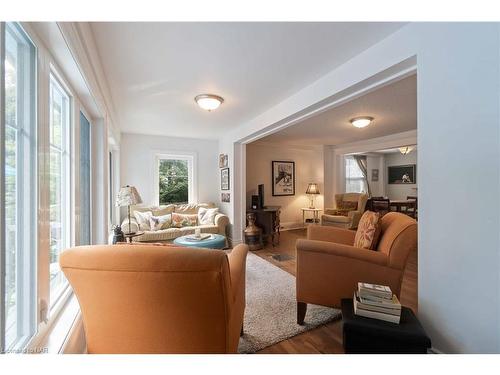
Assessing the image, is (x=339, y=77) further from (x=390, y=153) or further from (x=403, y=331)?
(x=390, y=153)

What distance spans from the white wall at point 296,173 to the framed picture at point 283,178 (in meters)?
0.11

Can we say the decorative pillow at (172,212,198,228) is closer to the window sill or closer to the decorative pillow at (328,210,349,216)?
the window sill

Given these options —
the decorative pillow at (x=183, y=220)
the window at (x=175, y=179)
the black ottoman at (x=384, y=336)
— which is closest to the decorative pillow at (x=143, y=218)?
the decorative pillow at (x=183, y=220)

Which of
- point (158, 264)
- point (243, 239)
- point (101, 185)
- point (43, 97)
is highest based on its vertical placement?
point (43, 97)

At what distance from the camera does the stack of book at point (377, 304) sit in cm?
143

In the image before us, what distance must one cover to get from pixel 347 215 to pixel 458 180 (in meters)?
4.34

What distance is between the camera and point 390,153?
8297 millimetres

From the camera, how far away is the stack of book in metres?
1.43

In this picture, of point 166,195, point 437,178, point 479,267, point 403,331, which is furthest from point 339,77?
point 166,195

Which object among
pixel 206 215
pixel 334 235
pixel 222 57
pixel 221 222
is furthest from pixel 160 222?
pixel 222 57

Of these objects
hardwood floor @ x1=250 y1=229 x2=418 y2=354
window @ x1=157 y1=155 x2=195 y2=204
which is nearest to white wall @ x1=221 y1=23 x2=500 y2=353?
hardwood floor @ x1=250 y1=229 x2=418 y2=354

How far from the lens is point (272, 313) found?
2.12 m
